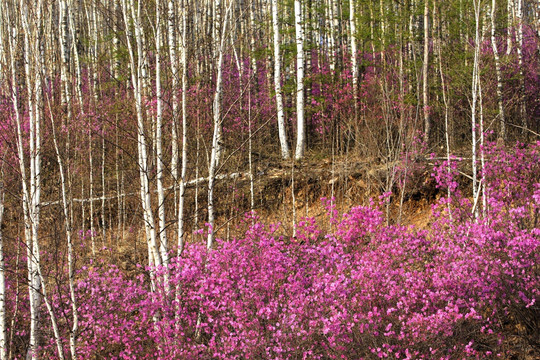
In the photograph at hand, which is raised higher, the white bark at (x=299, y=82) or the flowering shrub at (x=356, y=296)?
the white bark at (x=299, y=82)

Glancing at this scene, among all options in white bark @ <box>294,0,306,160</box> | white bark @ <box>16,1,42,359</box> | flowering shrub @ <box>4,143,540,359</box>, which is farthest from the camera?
white bark @ <box>294,0,306,160</box>

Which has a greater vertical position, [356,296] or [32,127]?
[32,127]

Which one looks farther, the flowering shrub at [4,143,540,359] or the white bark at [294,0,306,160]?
the white bark at [294,0,306,160]

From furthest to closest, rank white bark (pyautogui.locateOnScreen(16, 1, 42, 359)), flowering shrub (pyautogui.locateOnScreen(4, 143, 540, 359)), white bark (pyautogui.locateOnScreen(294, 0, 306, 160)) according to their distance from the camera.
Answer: white bark (pyautogui.locateOnScreen(294, 0, 306, 160)) < white bark (pyautogui.locateOnScreen(16, 1, 42, 359)) < flowering shrub (pyautogui.locateOnScreen(4, 143, 540, 359))

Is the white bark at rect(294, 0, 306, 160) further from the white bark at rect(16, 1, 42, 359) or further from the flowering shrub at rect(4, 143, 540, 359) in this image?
the white bark at rect(16, 1, 42, 359)

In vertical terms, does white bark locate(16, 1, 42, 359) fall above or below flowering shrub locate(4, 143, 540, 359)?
above

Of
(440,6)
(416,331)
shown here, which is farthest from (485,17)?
(416,331)

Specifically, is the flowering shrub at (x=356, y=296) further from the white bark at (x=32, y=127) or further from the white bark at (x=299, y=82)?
the white bark at (x=299, y=82)

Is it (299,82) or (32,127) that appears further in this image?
(299,82)

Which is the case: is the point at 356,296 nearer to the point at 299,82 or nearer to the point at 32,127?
the point at 32,127

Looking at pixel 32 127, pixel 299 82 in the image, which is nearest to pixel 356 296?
pixel 32 127

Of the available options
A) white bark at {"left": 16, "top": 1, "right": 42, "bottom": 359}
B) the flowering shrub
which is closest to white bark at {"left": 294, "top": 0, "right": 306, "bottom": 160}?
the flowering shrub

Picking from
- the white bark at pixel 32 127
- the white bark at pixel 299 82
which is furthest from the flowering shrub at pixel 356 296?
the white bark at pixel 299 82

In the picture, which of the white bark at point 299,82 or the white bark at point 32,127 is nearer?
the white bark at point 32,127
